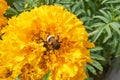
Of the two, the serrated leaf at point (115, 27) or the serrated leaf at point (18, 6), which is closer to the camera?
the serrated leaf at point (115, 27)

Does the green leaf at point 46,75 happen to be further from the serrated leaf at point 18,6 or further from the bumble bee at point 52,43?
the serrated leaf at point 18,6

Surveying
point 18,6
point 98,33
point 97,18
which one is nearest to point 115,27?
point 98,33

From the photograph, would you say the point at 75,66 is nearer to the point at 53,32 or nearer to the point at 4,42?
the point at 53,32

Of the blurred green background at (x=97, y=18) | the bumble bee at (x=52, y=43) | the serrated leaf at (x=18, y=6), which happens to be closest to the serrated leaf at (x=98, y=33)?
the blurred green background at (x=97, y=18)

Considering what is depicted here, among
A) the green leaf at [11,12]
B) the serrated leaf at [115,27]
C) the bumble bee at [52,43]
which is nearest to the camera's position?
the bumble bee at [52,43]

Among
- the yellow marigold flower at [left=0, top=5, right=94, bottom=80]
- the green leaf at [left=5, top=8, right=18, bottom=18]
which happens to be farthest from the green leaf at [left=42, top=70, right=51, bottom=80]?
the green leaf at [left=5, top=8, right=18, bottom=18]

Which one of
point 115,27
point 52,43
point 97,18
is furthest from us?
point 97,18

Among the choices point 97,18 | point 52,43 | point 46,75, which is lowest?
point 97,18

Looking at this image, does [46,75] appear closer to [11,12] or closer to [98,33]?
[98,33]
